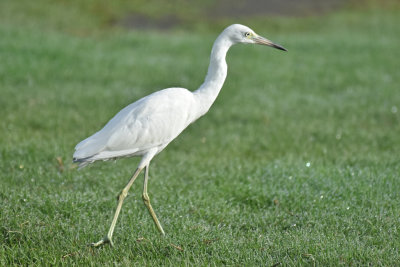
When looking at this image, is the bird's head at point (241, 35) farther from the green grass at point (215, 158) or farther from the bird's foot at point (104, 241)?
the bird's foot at point (104, 241)

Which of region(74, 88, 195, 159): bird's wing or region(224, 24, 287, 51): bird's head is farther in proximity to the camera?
region(224, 24, 287, 51): bird's head

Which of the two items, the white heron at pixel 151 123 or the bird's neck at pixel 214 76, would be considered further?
the bird's neck at pixel 214 76

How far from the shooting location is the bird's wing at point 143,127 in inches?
166

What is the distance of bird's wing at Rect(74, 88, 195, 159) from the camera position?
13.9 feet

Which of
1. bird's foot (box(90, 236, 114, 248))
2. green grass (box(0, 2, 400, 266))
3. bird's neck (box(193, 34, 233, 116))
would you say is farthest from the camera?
bird's neck (box(193, 34, 233, 116))

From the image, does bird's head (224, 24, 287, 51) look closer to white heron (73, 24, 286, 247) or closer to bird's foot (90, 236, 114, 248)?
white heron (73, 24, 286, 247)

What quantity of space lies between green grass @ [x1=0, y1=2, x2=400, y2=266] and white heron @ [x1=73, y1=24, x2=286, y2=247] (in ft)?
1.84

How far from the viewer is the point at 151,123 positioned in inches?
169

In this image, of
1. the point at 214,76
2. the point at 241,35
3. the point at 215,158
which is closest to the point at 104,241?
the point at 214,76

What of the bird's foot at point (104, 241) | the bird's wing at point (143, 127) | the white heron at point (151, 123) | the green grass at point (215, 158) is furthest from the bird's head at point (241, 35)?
the bird's foot at point (104, 241)

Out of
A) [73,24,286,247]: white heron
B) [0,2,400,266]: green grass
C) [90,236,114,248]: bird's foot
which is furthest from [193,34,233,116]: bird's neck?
[90,236,114,248]: bird's foot

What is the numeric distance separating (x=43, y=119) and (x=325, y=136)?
167 inches

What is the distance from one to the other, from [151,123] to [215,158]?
2.90 meters

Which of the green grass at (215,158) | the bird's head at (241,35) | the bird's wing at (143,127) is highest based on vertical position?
the bird's head at (241,35)
